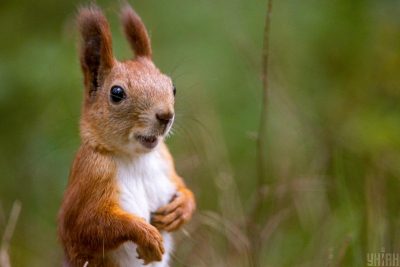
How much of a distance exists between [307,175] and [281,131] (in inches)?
30.3

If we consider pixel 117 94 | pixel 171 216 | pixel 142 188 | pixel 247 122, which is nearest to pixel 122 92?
pixel 117 94

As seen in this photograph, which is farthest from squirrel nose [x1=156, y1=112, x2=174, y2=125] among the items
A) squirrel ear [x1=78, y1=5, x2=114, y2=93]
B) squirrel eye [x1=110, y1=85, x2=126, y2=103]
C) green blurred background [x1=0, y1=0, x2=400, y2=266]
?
green blurred background [x1=0, y1=0, x2=400, y2=266]

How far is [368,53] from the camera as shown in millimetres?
5383

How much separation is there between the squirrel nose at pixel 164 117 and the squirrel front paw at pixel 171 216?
0.32 metres

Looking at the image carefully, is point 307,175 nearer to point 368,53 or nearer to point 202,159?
point 202,159

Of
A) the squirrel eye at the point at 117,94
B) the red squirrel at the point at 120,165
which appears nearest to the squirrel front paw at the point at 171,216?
the red squirrel at the point at 120,165

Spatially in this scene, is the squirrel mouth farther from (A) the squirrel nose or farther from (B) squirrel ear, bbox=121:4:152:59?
(B) squirrel ear, bbox=121:4:152:59

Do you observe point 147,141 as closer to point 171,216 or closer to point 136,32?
point 171,216

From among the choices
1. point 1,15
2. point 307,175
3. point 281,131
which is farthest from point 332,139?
point 1,15

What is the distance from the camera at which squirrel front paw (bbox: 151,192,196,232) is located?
3.08 metres

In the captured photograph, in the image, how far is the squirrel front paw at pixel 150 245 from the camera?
2871mm

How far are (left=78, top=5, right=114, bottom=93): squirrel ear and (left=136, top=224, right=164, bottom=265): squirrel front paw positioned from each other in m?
0.47

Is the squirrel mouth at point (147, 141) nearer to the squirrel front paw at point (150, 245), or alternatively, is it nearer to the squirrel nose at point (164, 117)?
the squirrel nose at point (164, 117)

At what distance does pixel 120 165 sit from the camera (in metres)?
3.00
